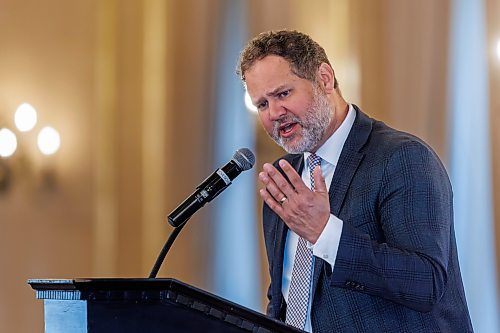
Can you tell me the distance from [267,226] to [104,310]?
0.97m

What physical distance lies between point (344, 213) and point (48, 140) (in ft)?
11.1

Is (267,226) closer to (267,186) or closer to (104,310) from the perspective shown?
(267,186)

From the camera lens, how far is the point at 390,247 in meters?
1.80

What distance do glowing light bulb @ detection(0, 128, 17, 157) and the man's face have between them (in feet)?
10.4

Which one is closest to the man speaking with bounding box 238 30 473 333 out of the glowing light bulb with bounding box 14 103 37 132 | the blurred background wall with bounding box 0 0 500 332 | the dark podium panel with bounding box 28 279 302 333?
the dark podium panel with bounding box 28 279 302 333

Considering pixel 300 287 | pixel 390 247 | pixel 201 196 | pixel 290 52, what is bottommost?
pixel 300 287

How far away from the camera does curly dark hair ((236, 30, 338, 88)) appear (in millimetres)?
2172

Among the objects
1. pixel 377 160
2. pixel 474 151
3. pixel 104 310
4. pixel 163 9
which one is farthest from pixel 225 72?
pixel 104 310

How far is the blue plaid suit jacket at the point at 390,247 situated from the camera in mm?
1749

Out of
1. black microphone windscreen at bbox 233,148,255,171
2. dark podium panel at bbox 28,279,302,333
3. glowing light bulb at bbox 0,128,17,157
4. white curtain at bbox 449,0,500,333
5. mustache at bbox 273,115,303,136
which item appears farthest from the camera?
glowing light bulb at bbox 0,128,17,157

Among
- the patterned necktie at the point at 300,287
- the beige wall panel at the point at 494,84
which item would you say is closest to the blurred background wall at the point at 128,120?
the beige wall panel at the point at 494,84

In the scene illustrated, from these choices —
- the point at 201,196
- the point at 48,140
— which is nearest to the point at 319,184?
the point at 201,196

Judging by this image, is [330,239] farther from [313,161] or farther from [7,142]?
[7,142]

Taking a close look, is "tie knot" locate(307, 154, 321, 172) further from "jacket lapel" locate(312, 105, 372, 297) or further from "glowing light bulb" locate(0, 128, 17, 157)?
"glowing light bulb" locate(0, 128, 17, 157)
